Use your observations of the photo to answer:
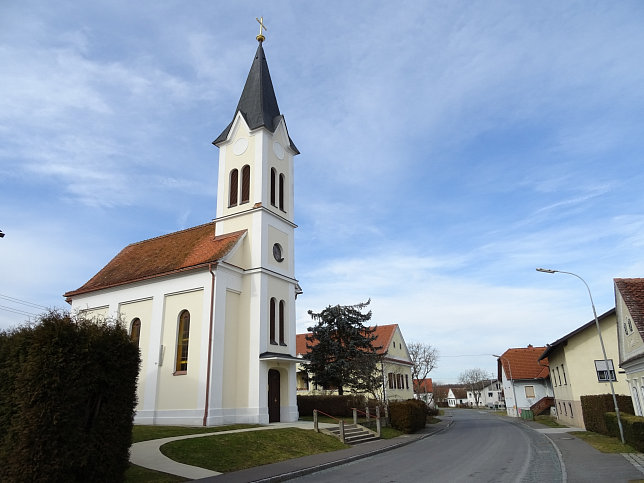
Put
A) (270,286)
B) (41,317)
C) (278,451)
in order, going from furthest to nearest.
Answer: (270,286) → (278,451) → (41,317)

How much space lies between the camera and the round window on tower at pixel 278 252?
86.2 feet

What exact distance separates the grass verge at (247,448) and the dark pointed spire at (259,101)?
692 inches

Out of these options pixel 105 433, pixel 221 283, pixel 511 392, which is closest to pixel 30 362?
pixel 105 433

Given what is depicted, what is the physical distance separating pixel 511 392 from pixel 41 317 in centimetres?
5315

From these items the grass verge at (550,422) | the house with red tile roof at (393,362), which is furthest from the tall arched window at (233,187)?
the grass verge at (550,422)

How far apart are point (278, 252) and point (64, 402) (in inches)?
714

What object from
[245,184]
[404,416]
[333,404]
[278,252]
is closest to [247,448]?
[278,252]

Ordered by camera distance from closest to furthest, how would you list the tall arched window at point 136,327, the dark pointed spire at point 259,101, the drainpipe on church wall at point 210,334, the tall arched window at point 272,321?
the drainpipe on church wall at point 210,334 < the tall arched window at point 272,321 < the tall arched window at point 136,327 < the dark pointed spire at point 259,101

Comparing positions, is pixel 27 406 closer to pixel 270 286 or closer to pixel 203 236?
pixel 270 286

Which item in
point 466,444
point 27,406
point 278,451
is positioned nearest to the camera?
point 27,406

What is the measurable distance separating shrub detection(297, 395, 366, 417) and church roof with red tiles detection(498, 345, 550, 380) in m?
25.3

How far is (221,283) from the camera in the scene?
22844 mm

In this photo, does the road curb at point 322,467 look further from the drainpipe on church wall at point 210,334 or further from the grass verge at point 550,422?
the grass verge at point 550,422

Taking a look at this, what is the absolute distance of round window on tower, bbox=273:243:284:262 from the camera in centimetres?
2627
